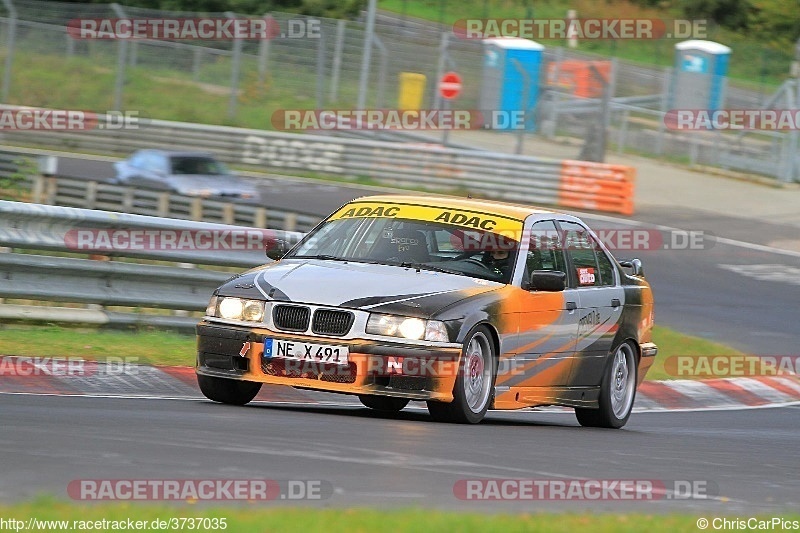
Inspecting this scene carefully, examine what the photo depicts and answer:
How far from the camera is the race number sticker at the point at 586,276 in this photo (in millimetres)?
10992

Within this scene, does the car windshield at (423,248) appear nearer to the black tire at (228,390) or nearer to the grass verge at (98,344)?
the black tire at (228,390)

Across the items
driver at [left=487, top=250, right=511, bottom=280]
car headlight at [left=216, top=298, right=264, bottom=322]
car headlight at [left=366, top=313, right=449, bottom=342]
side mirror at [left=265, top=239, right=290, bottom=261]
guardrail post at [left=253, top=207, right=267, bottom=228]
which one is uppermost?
driver at [left=487, top=250, right=511, bottom=280]

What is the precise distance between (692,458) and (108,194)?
1643cm

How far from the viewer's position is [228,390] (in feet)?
32.0

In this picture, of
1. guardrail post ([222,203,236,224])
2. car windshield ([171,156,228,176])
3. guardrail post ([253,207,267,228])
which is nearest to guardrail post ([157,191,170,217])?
guardrail post ([222,203,236,224])

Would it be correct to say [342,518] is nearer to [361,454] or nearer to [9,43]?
[361,454]

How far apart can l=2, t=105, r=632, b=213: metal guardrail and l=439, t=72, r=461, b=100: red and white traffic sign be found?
7.34ft

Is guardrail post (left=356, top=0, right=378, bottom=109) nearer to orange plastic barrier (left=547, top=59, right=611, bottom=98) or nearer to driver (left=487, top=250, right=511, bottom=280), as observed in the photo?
orange plastic barrier (left=547, top=59, right=611, bottom=98)

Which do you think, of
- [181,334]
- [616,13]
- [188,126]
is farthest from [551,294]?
[616,13]

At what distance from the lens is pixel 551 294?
1041 cm

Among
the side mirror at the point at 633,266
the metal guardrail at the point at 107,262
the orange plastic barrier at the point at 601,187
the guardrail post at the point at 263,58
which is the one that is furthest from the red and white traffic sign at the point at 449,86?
the side mirror at the point at 633,266

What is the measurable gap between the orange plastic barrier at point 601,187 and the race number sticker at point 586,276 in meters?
19.5

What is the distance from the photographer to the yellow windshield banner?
33.8 ft

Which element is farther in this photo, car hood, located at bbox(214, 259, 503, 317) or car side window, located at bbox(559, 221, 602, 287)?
car side window, located at bbox(559, 221, 602, 287)
